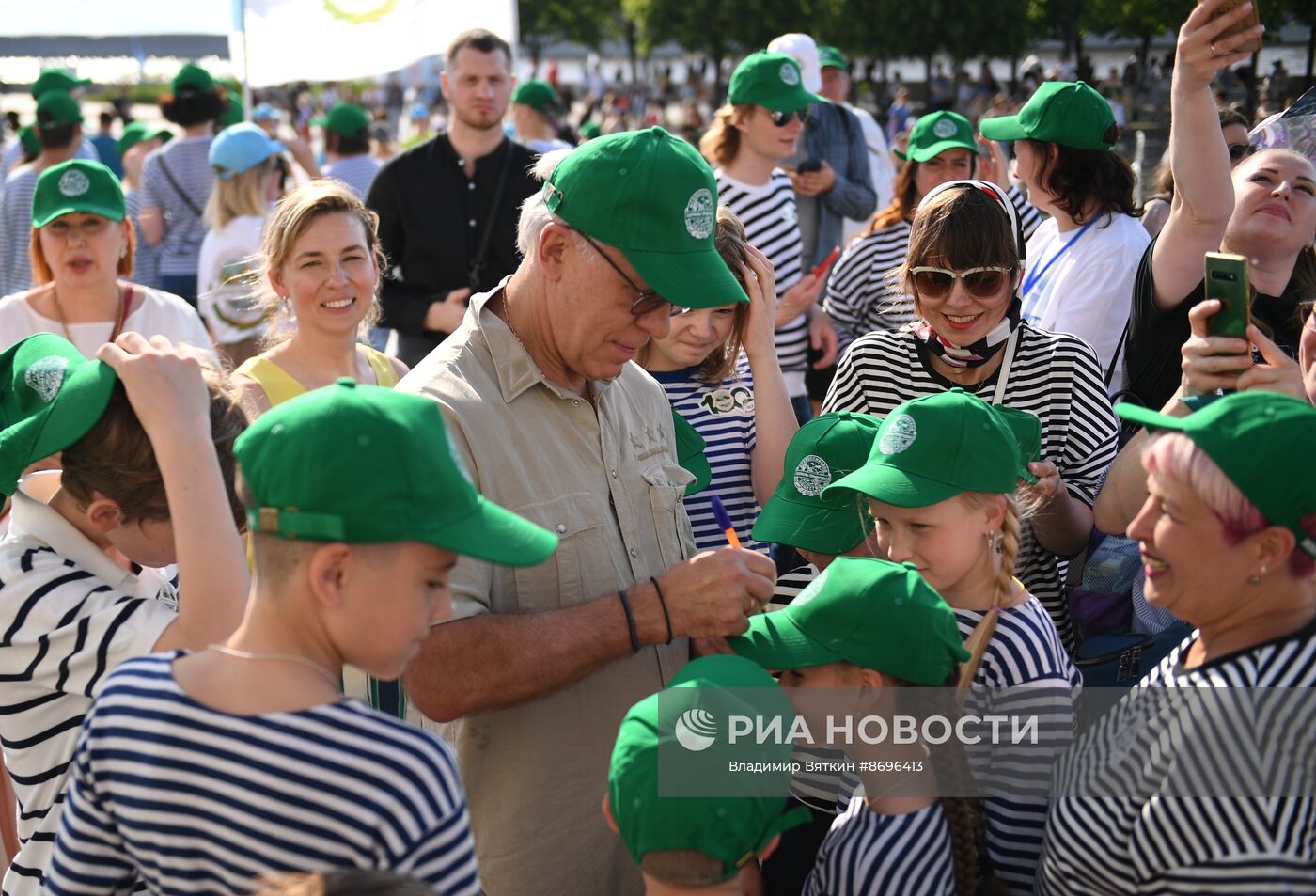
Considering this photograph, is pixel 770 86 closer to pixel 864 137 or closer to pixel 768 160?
pixel 768 160

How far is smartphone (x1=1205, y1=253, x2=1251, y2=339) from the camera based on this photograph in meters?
2.65

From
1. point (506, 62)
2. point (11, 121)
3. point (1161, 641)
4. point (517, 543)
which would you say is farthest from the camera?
point (11, 121)

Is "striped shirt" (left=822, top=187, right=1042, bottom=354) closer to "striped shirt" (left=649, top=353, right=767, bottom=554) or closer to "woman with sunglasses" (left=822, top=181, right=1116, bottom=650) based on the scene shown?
"striped shirt" (left=649, top=353, right=767, bottom=554)

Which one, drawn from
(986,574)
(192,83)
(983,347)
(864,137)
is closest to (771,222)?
(864,137)

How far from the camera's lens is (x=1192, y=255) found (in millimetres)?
3635

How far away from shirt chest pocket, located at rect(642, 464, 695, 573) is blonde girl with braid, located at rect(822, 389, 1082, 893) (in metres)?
0.37

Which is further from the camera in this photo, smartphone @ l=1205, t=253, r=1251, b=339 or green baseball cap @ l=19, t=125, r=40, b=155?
green baseball cap @ l=19, t=125, r=40, b=155

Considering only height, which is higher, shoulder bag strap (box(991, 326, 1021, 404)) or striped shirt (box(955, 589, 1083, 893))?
shoulder bag strap (box(991, 326, 1021, 404))

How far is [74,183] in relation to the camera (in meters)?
4.99

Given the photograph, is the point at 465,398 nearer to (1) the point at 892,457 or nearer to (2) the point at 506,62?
(1) the point at 892,457

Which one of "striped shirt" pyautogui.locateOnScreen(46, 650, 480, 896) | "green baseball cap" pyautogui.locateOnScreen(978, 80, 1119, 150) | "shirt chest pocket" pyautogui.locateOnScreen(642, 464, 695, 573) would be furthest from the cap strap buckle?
"green baseball cap" pyautogui.locateOnScreen(978, 80, 1119, 150)

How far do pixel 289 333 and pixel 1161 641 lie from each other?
9.63 ft

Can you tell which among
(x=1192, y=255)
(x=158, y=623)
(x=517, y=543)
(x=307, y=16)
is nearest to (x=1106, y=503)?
(x=1192, y=255)

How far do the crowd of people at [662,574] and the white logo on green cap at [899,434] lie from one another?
0.04ft
